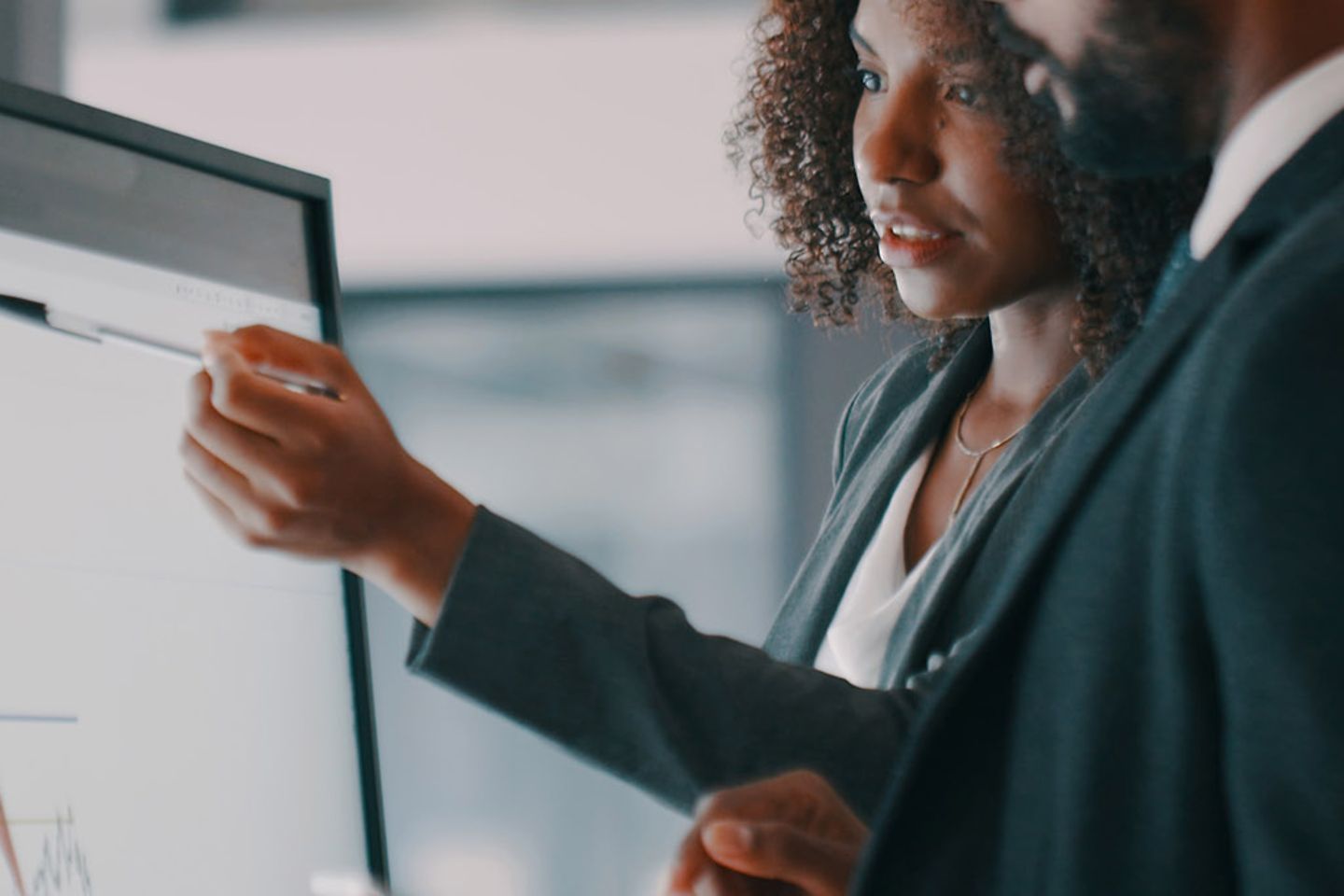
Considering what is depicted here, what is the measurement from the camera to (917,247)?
925 millimetres

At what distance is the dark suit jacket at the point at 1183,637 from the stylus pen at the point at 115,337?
0.91 feet

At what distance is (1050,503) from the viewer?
1.83ft

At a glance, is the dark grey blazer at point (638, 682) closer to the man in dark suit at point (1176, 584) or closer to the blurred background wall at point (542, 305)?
the man in dark suit at point (1176, 584)

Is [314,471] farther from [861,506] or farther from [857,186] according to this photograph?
[857,186]

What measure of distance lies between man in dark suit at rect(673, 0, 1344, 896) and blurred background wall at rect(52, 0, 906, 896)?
2070 millimetres

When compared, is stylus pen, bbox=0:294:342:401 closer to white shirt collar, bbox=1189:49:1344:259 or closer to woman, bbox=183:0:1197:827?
woman, bbox=183:0:1197:827

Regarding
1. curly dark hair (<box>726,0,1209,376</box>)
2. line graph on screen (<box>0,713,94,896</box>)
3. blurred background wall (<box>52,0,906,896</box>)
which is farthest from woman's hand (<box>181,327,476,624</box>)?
blurred background wall (<box>52,0,906,896</box>)

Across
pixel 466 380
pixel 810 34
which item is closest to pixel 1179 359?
pixel 810 34

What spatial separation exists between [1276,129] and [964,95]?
1.33ft

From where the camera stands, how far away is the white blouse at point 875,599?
0.89m

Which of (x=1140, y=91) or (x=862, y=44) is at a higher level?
(x=862, y=44)

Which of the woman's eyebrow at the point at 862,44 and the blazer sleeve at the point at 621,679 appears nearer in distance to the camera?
the blazer sleeve at the point at 621,679

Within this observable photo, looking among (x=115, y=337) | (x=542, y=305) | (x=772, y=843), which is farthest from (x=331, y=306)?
(x=542, y=305)

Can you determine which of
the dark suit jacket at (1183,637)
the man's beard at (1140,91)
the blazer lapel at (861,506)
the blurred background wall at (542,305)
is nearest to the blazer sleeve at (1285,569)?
the dark suit jacket at (1183,637)
